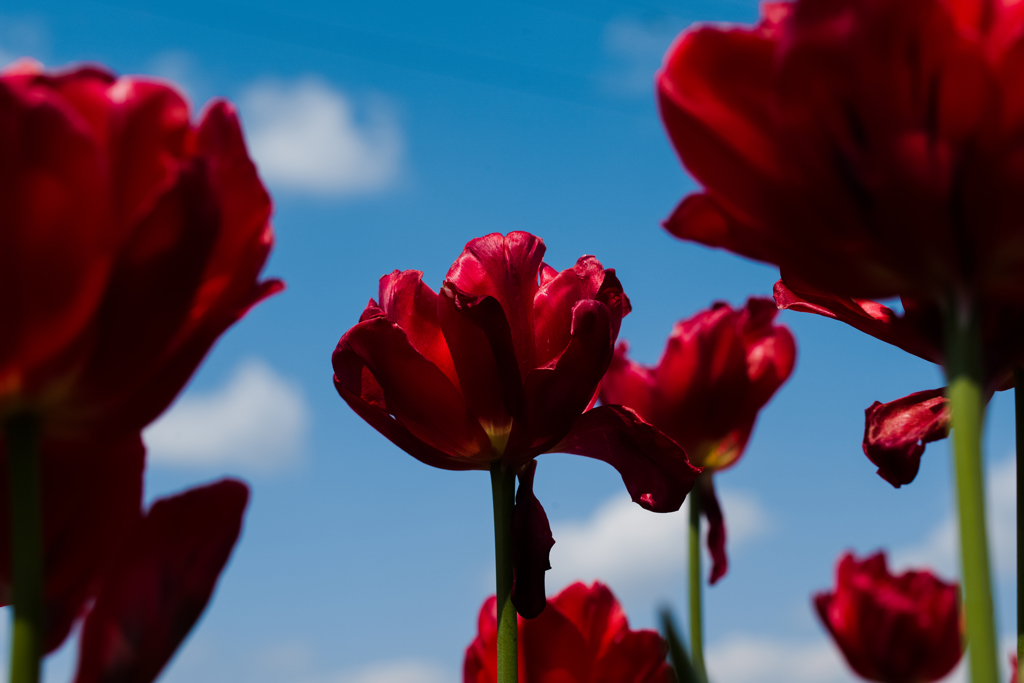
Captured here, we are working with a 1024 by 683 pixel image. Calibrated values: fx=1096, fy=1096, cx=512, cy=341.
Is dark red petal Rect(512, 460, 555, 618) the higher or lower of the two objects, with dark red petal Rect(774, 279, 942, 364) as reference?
lower

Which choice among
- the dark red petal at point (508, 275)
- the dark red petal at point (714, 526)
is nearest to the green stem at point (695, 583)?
the dark red petal at point (714, 526)

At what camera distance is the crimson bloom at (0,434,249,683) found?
0.72m

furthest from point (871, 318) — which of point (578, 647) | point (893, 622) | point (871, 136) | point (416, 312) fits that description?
point (893, 622)

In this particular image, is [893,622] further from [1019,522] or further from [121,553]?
[121,553]

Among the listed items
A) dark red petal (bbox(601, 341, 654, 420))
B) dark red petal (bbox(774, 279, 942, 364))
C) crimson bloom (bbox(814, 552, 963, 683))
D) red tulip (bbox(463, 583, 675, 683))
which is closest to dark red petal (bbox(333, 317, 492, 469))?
red tulip (bbox(463, 583, 675, 683))

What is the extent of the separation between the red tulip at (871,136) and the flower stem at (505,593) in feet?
1.93

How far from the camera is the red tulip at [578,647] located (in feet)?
5.34

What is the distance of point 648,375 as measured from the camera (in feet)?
9.59

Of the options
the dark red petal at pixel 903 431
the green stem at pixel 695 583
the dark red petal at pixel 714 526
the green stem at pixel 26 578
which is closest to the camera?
the green stem at pixel 26 578

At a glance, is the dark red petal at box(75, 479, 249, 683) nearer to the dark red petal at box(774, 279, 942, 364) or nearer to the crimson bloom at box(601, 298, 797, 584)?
the dark red petal at box(774, 279, 942, 364)

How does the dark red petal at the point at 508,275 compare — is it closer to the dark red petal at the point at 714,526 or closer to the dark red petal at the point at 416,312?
the dark red petal at the point at 416,312

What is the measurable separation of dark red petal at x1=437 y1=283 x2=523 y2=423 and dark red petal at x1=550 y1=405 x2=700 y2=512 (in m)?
0.11

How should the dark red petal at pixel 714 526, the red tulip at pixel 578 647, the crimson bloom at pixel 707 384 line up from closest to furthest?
the red tulip at pixel 578 647 → the dark red petal at pixel 714 526 → the crimson bloom at pixel 707 384

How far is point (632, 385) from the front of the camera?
2885mm
